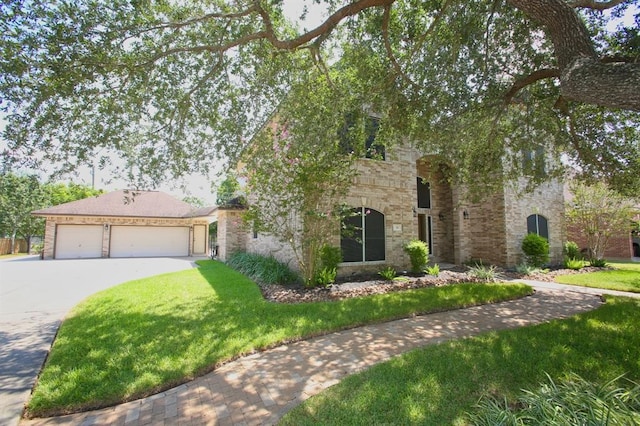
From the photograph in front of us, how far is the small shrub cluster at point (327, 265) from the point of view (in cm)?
880

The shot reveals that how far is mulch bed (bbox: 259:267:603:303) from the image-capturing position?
7590 millimetres

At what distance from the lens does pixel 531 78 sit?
705cm

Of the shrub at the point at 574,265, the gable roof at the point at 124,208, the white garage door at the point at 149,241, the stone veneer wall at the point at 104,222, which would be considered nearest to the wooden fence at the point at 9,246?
the gable roof at the point at 124,208

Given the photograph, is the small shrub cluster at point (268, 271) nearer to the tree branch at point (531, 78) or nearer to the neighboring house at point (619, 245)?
the tree branch at point (531, 78)

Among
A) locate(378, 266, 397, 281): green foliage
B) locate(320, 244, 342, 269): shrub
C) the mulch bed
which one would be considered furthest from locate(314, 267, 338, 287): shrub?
locate(378, 266, 397, 281): green foliage

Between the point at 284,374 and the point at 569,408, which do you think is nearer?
the point at 569,408

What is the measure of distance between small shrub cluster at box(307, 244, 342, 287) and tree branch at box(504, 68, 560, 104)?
6215 mm

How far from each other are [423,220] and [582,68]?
38.9ft

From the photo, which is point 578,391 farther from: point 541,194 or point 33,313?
point 541,194

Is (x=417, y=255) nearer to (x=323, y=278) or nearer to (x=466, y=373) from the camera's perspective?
(x=323, y=278)

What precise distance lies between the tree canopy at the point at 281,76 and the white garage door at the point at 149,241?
1886 cm

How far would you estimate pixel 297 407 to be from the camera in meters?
2.94

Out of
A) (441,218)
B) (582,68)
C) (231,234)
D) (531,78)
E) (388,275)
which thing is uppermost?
(531,78)

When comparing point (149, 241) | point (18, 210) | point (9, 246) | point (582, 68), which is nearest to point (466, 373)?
point (582, 68)
